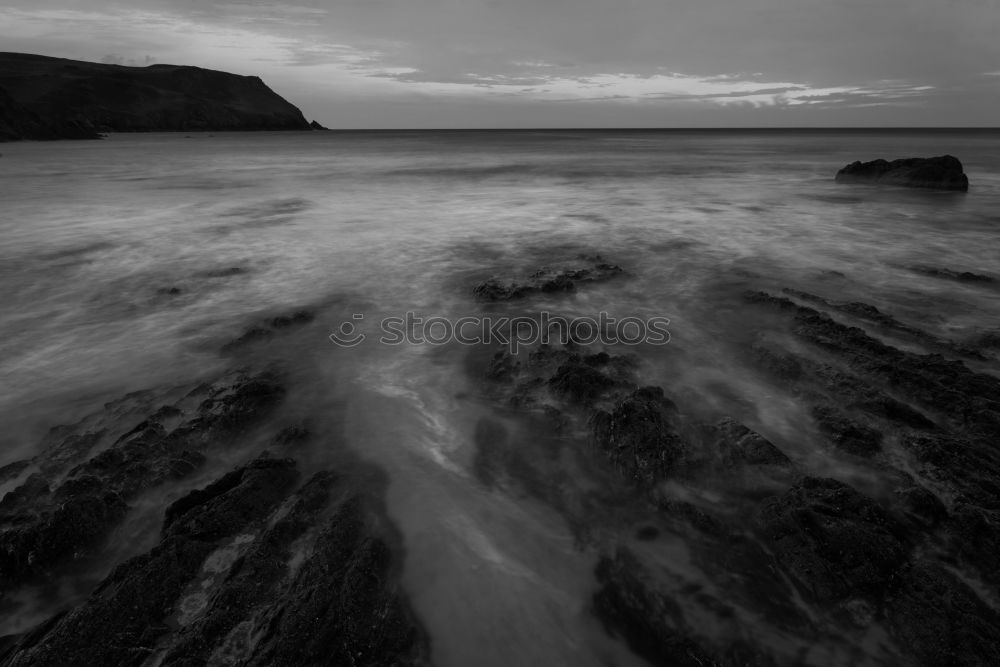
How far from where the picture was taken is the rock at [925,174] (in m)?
23.0

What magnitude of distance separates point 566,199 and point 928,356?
17524 millimetres

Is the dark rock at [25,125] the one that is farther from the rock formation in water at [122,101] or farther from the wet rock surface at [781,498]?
the wet rock surface at [781,498]

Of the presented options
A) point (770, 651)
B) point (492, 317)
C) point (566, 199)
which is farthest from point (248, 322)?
point (566, 199)

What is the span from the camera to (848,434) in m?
4.90

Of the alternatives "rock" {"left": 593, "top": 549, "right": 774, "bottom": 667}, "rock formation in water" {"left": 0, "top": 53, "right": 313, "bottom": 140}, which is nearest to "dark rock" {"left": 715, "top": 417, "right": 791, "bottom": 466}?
"rock" {"left": 593, "top": 549, "right": 774, "bottom": 667}

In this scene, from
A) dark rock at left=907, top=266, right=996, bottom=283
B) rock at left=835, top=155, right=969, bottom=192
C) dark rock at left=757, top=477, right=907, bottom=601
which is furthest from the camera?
rock at left=835, top=155, right=969, bottom=192

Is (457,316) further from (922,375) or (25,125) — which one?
(25,125)

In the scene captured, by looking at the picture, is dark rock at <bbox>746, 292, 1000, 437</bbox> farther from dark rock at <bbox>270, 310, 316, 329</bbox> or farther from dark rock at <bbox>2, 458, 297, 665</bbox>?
dark rock at <bbox>270, 310, 316, 329</bbox>

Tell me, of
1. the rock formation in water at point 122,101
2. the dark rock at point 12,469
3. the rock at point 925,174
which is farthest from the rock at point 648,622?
the rock formation in water at point 122,101

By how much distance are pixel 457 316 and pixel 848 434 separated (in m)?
5.78

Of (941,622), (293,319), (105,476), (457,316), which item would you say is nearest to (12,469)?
(105,476)

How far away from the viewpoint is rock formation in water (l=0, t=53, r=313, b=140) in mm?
75812

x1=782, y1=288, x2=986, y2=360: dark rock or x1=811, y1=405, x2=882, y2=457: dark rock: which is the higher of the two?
x1=782, y1=288, x2=986, y2=360: dark rock

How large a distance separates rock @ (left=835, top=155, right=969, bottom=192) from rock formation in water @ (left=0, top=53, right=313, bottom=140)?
95287 mm
